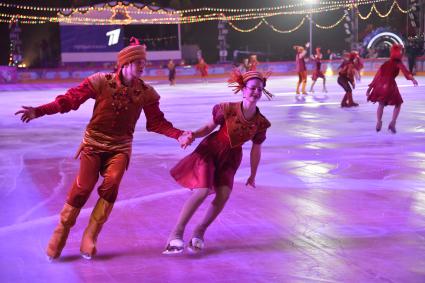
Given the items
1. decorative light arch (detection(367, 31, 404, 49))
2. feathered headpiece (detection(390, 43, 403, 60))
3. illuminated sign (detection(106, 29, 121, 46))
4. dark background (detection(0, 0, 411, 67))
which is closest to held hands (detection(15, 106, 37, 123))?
feathered headpiece (detection(390, 43, 403, 60))

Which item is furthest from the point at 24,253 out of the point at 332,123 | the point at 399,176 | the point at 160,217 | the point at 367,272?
the point at 332,123

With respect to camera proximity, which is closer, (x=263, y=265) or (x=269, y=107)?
(x=263, y=265)

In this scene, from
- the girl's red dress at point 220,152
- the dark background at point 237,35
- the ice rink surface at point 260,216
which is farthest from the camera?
the dark background at point 237,35

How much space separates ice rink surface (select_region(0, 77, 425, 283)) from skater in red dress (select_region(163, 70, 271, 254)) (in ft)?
1.08

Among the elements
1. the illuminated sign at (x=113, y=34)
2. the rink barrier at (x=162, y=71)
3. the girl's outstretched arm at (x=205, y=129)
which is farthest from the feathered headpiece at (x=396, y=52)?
the illuminated sign at (x=113, y=34)

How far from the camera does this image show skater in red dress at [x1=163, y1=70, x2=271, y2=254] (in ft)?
14.0

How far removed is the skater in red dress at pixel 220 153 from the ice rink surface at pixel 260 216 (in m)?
0.33

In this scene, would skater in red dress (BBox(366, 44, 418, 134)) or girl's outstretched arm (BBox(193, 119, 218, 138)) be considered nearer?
girl's outstretched arm (BBox(193, 119, 218, 138))

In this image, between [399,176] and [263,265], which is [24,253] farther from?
[399,176]

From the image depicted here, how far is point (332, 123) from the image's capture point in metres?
12.6

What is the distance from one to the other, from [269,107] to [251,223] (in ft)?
37.6

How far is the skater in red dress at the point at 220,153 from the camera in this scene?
425cm

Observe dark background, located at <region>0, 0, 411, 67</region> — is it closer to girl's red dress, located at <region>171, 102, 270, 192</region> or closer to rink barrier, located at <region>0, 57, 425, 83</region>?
rink barrier, located at <region>0, 57, 425, 83</region>

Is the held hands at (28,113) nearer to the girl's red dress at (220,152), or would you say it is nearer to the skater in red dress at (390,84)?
the girl's red dress at (220,152)
